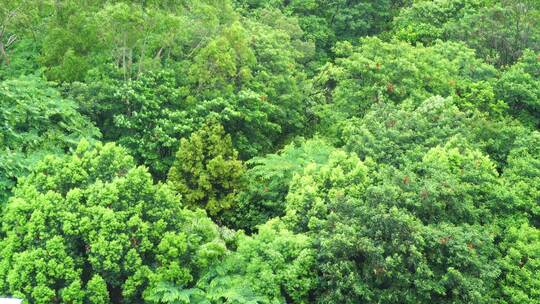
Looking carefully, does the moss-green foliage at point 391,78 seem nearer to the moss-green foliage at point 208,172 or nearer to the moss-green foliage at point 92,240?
the moss-green foliage at point 208,172

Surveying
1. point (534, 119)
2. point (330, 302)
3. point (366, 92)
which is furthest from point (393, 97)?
point (330, 302)

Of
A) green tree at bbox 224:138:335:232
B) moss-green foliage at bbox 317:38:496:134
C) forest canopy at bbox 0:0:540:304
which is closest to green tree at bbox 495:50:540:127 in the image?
forest canopy at bbox 0:0:540:304

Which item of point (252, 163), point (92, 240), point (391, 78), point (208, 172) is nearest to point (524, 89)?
point (391, 78)

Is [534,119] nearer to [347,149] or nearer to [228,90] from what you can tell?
[347,149]

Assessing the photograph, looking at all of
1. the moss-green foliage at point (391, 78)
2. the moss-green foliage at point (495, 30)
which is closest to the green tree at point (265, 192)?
the moss-green foliage at point (391, 78)

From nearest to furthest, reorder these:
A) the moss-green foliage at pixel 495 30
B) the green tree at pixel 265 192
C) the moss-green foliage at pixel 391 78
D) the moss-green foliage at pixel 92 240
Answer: the moss-green foliage at pixel 92 240 < the green tree at pixel 265 192 < the moss-green foliage at pixel 391 78 < the moss-green foliage at pixel 495 30

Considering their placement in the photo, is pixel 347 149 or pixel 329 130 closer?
pixel 347 149
